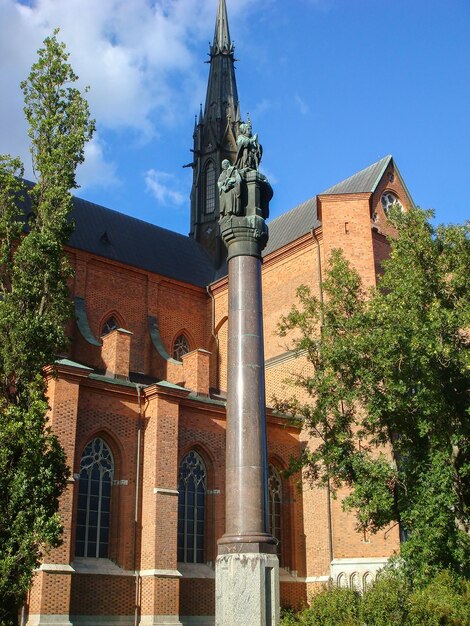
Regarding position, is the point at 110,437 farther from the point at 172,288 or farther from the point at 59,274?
the point at 172,288

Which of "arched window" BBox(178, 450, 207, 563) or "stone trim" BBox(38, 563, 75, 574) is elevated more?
"arched window" BBox(178, 450, 207, 563)

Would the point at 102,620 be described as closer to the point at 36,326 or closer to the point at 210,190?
the point at 36,326

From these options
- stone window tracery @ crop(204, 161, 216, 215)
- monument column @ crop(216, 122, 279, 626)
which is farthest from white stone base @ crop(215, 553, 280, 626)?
stone window tracery @ crop(204, 161, 216, 215)

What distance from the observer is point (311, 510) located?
23766 millimetres

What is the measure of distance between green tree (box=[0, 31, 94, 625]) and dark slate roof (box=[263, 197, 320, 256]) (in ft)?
40.2

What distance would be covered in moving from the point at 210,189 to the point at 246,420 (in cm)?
2867

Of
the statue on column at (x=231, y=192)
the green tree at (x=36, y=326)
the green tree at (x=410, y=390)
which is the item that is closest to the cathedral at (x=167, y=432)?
the green tree at (x=36, y=326)

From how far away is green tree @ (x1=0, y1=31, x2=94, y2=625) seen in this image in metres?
14.2

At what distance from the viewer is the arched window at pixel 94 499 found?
20.2 m

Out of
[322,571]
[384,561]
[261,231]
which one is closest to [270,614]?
[261,231]

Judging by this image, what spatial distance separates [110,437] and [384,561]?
28.0 feet

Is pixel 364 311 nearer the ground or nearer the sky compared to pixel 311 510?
nearer the sky

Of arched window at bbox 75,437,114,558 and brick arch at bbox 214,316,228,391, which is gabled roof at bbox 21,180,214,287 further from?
arched window at bbox 75,437,114,558

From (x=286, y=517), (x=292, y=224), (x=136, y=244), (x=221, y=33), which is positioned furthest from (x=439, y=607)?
(x=221, y=33)
